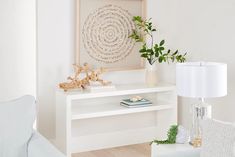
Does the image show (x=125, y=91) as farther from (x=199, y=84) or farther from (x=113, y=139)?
(x=199, y=84)

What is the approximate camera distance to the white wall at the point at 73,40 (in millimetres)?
4078

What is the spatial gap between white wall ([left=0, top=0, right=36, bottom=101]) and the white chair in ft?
4.85

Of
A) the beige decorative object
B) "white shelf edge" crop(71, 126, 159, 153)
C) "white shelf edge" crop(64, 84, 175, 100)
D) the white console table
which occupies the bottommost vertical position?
"white shelf edge" crop(71, 126, 159, 153)

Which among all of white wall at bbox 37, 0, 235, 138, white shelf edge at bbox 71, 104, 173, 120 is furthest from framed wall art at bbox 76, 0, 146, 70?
white shelf edge at bbox 71, 104, 173, 120

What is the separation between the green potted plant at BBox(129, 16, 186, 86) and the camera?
4.52m

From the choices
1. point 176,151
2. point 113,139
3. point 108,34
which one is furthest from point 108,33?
point 176,151

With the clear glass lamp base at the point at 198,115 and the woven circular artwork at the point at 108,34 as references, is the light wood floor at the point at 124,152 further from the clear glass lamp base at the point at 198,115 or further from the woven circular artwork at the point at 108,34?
the clear glass lamp base at the point at 198,115

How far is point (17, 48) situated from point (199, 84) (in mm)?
1962

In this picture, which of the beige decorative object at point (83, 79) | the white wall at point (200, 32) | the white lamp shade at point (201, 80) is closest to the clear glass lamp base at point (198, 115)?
the white lamp shade at point (201, 80)

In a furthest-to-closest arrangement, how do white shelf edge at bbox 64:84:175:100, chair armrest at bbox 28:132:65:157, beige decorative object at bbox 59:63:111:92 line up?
1. beige decorative object at bbox 59:63:111:92
2. white shelf edge at bbox 64:84:175:100
3. chair armrest at bbox 28:132:65:157

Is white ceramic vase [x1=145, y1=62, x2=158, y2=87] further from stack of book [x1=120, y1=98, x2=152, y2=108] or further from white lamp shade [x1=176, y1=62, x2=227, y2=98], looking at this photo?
white lamp shade [x1=176, y1=62, x2=227, y2=98]

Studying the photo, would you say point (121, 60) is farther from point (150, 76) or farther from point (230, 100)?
point (230, 100)

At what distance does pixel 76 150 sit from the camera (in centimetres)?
449

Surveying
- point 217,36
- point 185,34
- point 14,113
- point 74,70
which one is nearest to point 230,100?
point 217,36
